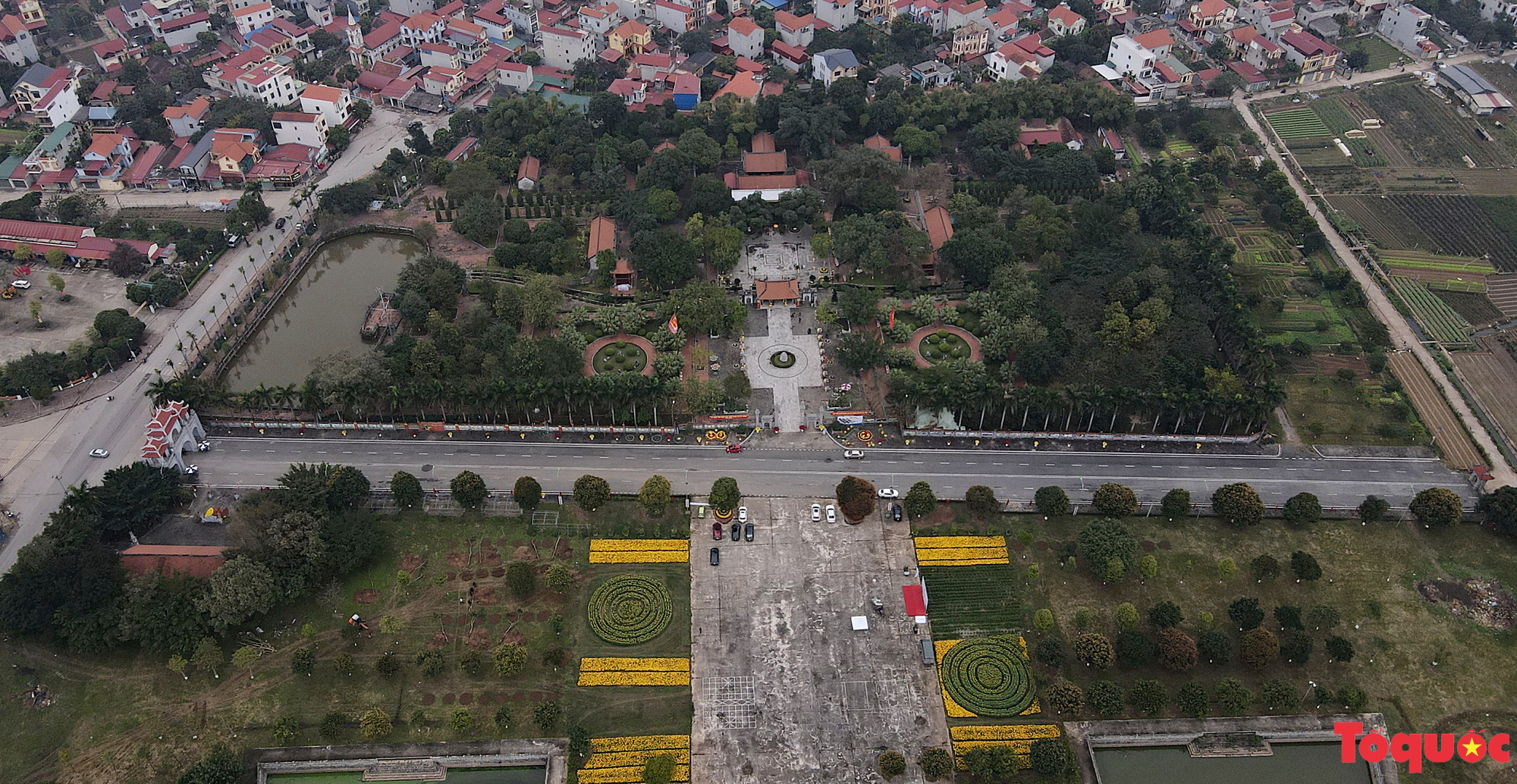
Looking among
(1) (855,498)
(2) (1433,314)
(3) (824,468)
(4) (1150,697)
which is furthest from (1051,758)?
(2) (1433,314)

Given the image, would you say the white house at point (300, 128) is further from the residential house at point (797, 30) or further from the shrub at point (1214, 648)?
the shrub at point (1214, 648)

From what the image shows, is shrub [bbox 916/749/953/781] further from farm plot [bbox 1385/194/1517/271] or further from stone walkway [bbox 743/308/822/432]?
farm plot [bbox 1385/194/1517/271]

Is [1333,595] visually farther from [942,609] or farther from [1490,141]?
[1490,141]

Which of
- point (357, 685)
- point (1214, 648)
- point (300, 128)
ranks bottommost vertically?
point (357, 685)

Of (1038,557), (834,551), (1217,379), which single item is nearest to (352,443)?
(834,551)

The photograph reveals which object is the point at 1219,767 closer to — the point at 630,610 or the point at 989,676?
the point at 989,676

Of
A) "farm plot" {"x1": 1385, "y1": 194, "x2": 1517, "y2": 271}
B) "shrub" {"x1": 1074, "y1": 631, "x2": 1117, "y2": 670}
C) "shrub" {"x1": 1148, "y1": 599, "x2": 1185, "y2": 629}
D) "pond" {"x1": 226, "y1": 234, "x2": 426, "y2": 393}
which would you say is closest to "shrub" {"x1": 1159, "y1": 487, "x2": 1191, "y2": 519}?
"shrub" {"x1": 1148, "y1": 599, "x2": 1185, "y2": 629}
